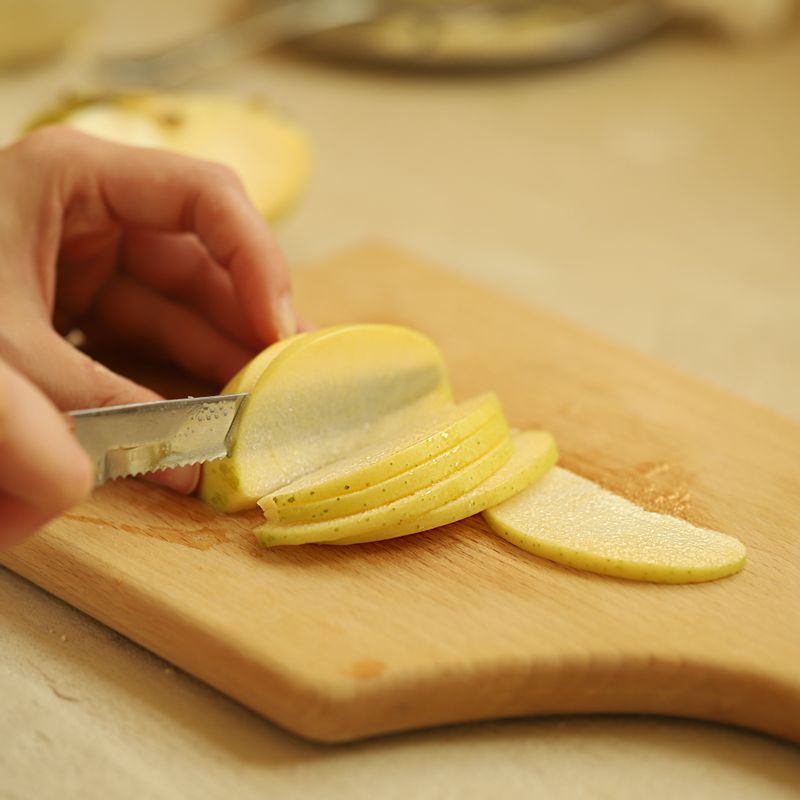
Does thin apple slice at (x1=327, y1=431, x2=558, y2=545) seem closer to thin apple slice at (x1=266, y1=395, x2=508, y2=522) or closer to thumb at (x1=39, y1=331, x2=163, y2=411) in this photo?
thin apple slice at (x1=266, y1=395, x2=508, y2=522)

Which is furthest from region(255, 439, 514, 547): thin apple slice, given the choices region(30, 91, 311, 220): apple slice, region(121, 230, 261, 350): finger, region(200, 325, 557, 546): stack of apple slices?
region(30, 91, 311, 220): apple slice

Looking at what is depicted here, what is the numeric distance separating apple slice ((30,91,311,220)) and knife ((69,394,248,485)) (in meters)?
0.86

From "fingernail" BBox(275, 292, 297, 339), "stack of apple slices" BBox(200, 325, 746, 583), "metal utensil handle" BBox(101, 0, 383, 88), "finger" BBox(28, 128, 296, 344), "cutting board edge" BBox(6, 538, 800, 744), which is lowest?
"cutting board edge" BBox(6, 538, 800, 744)

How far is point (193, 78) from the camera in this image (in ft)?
10.8

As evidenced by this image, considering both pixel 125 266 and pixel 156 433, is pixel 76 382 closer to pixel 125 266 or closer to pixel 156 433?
pixel 156 433

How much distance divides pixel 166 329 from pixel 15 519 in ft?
2.43

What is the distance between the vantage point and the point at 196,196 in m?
1.60

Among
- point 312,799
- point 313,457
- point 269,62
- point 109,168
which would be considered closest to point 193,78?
point 269,62

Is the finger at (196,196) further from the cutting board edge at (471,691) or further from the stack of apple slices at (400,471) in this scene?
the cutting board edge at (471,691)

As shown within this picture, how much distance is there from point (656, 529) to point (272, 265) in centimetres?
62

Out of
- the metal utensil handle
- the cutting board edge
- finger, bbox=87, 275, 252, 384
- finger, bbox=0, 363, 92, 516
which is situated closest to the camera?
finger, bbox=0, 363, 92, 516

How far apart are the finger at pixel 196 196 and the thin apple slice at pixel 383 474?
0.92 ft

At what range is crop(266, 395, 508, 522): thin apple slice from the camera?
134 cm

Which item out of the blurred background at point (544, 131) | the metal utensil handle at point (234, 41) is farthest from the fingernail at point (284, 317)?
the metal utensil handle at point (234, 41)
